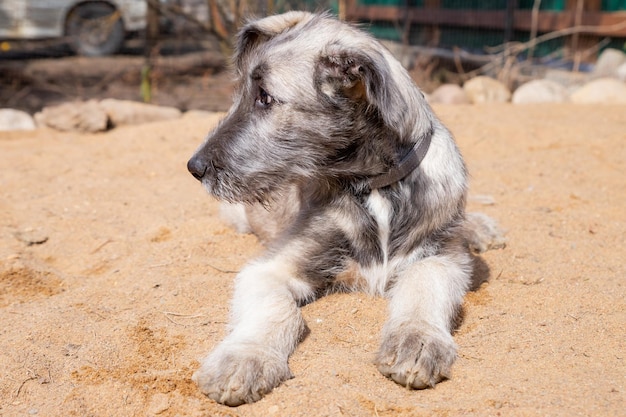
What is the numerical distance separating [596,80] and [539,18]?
2199 millimetres

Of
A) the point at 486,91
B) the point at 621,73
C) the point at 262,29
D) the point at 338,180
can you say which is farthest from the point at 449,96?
the point at 338,180

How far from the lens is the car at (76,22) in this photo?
41.7ft

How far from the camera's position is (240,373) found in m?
3.02

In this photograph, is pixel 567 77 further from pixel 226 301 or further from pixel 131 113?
pixel 226 301

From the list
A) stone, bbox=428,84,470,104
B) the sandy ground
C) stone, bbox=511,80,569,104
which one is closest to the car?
stone, bbox=428,84,470,104

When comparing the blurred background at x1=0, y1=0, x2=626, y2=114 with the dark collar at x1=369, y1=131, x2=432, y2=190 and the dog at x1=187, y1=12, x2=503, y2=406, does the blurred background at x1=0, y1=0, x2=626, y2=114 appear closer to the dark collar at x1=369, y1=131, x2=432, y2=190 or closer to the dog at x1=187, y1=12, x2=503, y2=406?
the dog at x1=187, y1=12, x2=503, y2=406

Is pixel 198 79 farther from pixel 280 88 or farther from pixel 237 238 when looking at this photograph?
pixel 280 88

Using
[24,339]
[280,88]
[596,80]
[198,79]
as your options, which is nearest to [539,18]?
[596,80]

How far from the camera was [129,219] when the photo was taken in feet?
18.2

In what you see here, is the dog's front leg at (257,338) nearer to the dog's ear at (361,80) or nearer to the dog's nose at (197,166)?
the dog's nose at (197,166)

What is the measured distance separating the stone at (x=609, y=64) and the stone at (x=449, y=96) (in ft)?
6.29

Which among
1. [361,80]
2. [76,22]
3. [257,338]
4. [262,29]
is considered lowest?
[257,338]

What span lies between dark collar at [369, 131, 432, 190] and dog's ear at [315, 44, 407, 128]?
0.71ft

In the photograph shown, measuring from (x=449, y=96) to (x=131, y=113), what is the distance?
426cm
